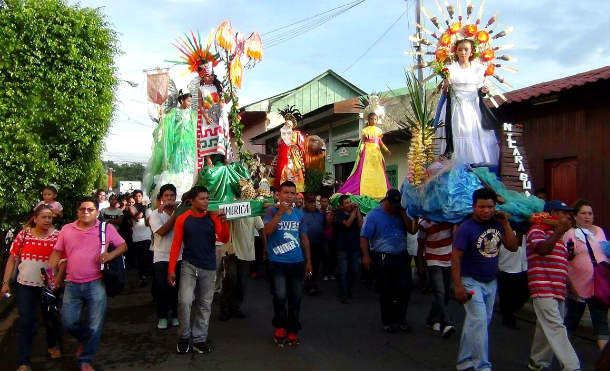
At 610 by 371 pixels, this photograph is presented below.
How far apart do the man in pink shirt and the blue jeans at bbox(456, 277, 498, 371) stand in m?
3.44

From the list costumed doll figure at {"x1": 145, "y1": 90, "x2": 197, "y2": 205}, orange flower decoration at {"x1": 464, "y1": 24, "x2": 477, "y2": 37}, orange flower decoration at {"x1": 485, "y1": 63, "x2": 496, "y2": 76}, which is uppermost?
orange flower decoration at {"x1": 464, "y1": 24, "x2": 477, "y2": 37}

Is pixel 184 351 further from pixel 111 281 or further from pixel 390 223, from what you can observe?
pixel 390 223

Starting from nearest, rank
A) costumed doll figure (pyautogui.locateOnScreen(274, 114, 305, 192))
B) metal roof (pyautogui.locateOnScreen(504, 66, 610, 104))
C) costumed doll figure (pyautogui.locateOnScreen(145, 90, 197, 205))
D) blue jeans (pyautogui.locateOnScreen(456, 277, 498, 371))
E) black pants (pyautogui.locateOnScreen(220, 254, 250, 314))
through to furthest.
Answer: blue jeans (pyautogui.locateOnScreen(456, 277, 498, 371))
black pants (pyautogui.locateOnScreen(220, 254, 250, 314))
metal roof (pyautogui.locateOnScreen(504, 66, 610, 104))
costumed doll figure (pyautogui.locateOnScreen(145, 90, 197, 205))
costumed doll figure (pyautogui.locateOnScreen(274, 114, 305, 192))

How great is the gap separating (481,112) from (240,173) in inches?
143

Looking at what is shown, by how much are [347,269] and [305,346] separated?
2997 millimetres

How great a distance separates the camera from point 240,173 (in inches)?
321

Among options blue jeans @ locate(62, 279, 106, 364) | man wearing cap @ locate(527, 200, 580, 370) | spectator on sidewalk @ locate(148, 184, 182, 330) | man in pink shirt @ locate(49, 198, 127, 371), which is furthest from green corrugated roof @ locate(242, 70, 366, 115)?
man wearing cap @ locate(527, 200, 580, 370)

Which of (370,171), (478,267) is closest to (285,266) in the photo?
(478,267)

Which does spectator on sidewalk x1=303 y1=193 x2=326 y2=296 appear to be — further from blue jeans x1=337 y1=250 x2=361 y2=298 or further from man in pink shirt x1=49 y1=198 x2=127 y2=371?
man in pink shirt x1=49 y1=198 x2=127 y2=371

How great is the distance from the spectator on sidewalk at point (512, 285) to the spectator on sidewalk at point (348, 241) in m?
2.65

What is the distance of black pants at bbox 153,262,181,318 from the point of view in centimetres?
679

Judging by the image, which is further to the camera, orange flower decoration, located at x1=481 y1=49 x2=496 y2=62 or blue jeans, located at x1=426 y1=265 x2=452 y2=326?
orange flower decoration, located at x1=481 y1=49 x2=496 y2=62

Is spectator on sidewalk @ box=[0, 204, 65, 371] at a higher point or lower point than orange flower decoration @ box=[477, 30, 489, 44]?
lower

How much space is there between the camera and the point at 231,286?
7.52 meters
